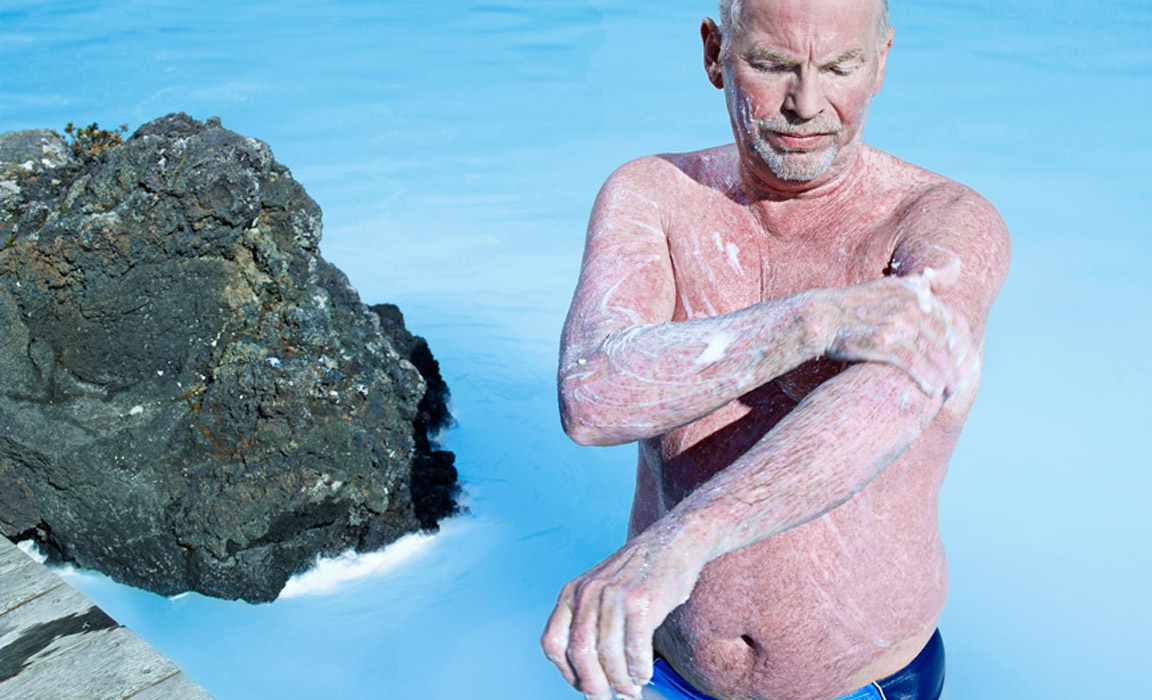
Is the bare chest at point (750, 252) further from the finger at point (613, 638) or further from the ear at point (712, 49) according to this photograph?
the finger at point (613, 638)

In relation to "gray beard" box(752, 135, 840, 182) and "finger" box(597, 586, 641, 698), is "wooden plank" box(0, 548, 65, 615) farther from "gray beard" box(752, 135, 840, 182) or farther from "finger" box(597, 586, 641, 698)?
"gray beard" box(752, 135, 840, 182)

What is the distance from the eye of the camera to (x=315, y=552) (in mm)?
3727

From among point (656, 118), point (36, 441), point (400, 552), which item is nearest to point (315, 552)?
point (400, 552)

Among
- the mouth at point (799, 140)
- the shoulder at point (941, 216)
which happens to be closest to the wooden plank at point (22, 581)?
the mouth at point (799, 140)

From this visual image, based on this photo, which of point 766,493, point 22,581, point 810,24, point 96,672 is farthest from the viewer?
point 22,581

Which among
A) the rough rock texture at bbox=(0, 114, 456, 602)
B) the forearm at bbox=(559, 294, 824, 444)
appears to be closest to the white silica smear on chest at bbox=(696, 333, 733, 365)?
the forearm at bbox=(559, 294, 824, 444)

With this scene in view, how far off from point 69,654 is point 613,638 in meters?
1.53

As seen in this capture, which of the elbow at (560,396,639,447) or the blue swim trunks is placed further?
the blue swim trunks

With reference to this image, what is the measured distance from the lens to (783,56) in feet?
5.98

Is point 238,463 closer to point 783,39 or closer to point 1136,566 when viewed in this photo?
point 783,39

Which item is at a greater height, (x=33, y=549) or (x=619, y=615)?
(x=619, y=615)

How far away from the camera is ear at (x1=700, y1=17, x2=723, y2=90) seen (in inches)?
78.5

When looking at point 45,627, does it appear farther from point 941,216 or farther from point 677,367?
point 941,216

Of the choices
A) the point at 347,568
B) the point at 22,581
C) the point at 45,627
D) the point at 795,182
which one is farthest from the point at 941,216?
the point at 347,568
